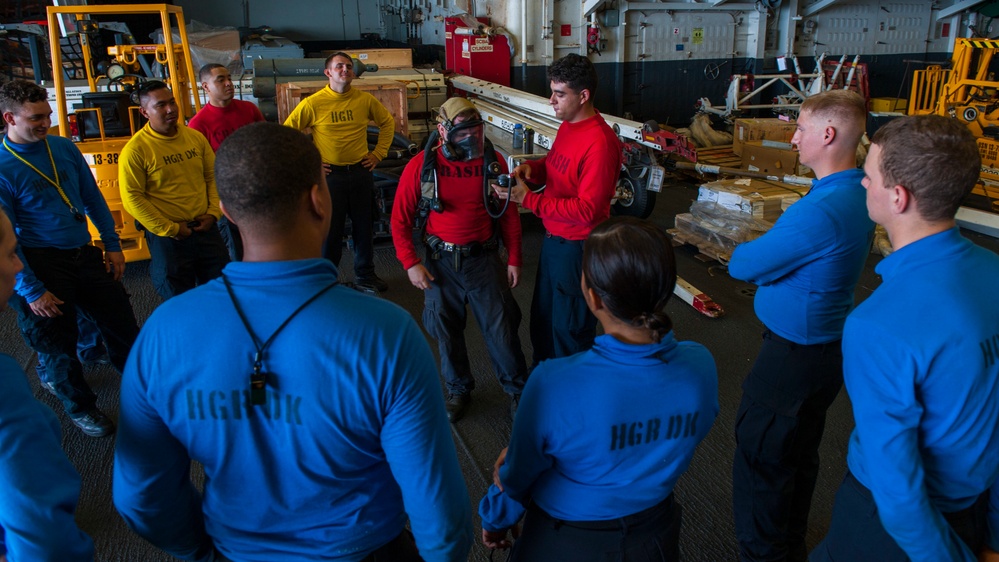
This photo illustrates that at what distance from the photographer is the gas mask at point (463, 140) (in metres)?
3.17

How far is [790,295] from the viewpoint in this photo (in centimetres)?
216

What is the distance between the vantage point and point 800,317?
215cm

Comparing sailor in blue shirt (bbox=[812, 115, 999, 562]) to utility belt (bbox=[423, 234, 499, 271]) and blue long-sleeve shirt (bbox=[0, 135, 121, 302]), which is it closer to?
utility belt (bbox=[423, 234, 499, 271])

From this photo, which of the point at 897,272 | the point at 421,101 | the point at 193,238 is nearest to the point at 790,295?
the point at 897,272

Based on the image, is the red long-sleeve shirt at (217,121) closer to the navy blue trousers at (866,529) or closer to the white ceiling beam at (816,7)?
the navy blue trousers at (866,529)

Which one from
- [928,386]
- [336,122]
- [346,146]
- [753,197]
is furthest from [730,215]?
[928,386]

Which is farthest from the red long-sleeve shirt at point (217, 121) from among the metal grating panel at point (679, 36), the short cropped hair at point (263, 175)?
the metal grating panel at point (679, 36)

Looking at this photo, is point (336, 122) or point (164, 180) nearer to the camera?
point (164, 180)

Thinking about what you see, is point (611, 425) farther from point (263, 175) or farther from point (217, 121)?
point (217, 121)

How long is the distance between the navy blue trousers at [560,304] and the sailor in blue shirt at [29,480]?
2325mm

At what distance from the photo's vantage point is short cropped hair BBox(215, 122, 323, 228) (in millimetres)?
1224

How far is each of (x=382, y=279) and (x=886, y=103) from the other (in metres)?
10.1

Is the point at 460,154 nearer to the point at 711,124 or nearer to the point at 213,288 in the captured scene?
the point at 213,288

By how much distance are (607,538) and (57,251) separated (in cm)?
309
